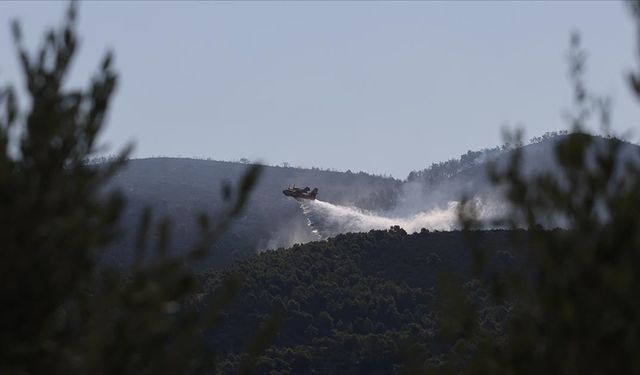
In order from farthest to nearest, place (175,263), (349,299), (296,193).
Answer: (349,299) → (296,193) → (175,263)

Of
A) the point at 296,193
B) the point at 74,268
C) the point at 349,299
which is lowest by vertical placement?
the point at 74,268

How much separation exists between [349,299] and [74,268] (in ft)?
502

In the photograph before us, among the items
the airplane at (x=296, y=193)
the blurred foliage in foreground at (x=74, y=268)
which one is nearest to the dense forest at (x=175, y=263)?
the blurred foliage in foreground at (x=74, y=268)

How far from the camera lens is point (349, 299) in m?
166

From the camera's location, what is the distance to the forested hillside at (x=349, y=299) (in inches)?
5522

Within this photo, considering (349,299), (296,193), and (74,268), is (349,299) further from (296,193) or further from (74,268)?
(74,268)

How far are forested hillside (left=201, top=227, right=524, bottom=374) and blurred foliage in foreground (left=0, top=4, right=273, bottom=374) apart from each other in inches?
4260

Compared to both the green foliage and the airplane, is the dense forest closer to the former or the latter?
the green foliage

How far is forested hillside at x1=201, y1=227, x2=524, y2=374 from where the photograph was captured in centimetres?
14025

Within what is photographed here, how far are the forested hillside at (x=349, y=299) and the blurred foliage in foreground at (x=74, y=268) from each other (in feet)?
355

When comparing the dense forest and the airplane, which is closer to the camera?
the dense forest

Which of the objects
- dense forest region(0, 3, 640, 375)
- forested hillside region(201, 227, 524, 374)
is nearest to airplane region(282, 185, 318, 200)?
forested hillside region(201, 227, 524, 374)

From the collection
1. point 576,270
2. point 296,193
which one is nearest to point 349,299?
point 296,193

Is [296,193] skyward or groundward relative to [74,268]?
skyward
